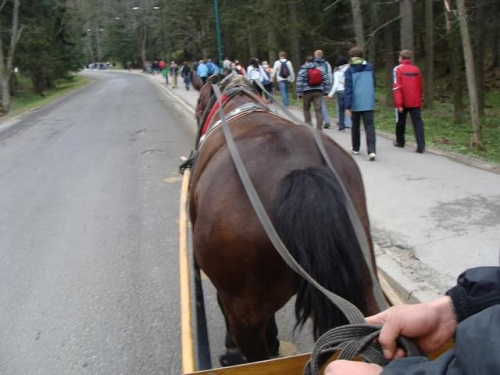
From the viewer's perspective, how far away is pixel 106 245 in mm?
5703

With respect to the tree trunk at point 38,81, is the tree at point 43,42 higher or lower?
higher

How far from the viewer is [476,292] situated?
4.75 ft

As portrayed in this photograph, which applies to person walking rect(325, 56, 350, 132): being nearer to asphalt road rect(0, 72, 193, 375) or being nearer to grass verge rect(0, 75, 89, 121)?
asphalt road rect(0, 72, 193, 375)

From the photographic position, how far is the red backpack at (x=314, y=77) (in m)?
10.9

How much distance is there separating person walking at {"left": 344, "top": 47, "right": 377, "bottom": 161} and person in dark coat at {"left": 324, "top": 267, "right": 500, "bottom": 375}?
7139mm

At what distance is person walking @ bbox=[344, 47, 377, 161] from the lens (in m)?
8.40

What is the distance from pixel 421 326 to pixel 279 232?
2.56 feet

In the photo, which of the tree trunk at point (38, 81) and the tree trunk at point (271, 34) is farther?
the tree trunk at point (38, 81)

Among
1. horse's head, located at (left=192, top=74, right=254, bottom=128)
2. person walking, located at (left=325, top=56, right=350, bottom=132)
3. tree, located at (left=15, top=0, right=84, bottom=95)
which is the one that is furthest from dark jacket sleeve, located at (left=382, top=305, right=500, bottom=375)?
tree, located at (left=15, top=0, right=84, bottom=95)

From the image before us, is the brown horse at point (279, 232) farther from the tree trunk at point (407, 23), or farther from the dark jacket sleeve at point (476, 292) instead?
the tree trunk at point (407, 23)

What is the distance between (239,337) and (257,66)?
16.7 meters

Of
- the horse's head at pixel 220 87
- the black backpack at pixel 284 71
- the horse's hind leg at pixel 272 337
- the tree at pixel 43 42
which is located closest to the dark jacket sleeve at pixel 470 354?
the horse's hind leg at pixel 272 337

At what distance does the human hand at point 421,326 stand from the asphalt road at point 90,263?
2369 millimetres

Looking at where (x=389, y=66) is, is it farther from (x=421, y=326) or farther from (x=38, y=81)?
(x=38, y=81)
